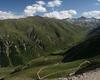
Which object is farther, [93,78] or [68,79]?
[93,78]

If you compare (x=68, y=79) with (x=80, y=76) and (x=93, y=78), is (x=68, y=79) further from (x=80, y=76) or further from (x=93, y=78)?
(x=93, y=78)

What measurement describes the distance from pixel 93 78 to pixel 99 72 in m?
2.01

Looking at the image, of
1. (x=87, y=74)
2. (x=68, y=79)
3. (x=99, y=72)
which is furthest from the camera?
(x=99, y=72)

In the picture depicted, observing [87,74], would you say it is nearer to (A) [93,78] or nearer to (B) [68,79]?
(A) [93,78]

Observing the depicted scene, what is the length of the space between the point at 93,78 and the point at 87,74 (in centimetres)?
95

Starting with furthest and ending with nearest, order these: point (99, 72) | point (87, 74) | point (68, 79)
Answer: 1. point (99, 72)
2. point (87, 74)
3. point (68, 79)

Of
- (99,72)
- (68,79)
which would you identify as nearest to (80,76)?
(68,79)

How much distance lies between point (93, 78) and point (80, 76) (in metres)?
2.37

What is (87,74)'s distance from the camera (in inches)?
990

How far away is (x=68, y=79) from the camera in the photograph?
2286cm

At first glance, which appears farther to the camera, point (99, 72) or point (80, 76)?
point (99, 72)

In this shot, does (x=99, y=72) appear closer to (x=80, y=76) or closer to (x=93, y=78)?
(x=93, y=78)

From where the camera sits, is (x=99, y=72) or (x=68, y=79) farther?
(x=99, y=72)

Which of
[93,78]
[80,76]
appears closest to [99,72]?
[93,78]
